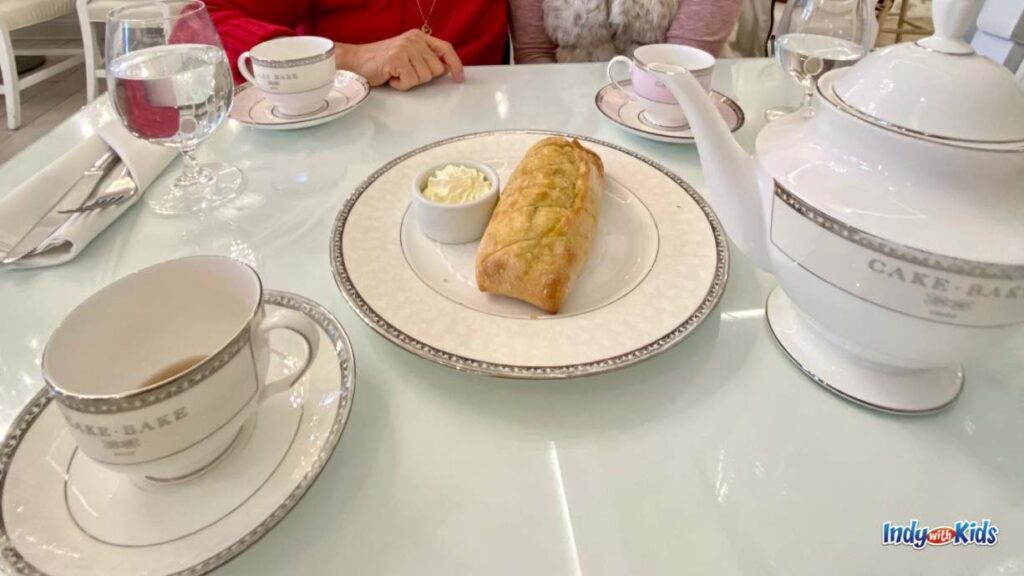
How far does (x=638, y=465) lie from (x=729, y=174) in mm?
245

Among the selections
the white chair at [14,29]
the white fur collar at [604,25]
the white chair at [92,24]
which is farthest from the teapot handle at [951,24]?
the white chair at [14,29]

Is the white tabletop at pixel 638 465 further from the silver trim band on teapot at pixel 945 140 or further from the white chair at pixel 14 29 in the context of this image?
the white chair at pixel 14 29

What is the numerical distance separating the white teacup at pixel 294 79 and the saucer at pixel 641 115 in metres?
0.43

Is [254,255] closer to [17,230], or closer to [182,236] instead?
[182,236]

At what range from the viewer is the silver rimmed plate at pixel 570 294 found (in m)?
0.48

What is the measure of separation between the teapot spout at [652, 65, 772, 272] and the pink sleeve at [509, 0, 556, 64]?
3.50 feet

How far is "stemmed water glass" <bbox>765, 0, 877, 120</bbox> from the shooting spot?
886 mm

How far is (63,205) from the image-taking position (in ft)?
2.18

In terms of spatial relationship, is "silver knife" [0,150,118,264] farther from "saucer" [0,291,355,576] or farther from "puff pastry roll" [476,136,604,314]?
"puff pastry roll" [476,136,604,314]

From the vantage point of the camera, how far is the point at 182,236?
0.67 metres

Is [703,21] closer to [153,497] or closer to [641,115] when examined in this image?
[641,115]

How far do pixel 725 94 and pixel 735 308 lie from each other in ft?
2.00

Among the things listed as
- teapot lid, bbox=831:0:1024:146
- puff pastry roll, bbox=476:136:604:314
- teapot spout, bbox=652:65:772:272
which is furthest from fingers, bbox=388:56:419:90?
teapot lid, bbox=831:0:1024:146

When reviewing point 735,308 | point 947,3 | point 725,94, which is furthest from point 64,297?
point 725,94
